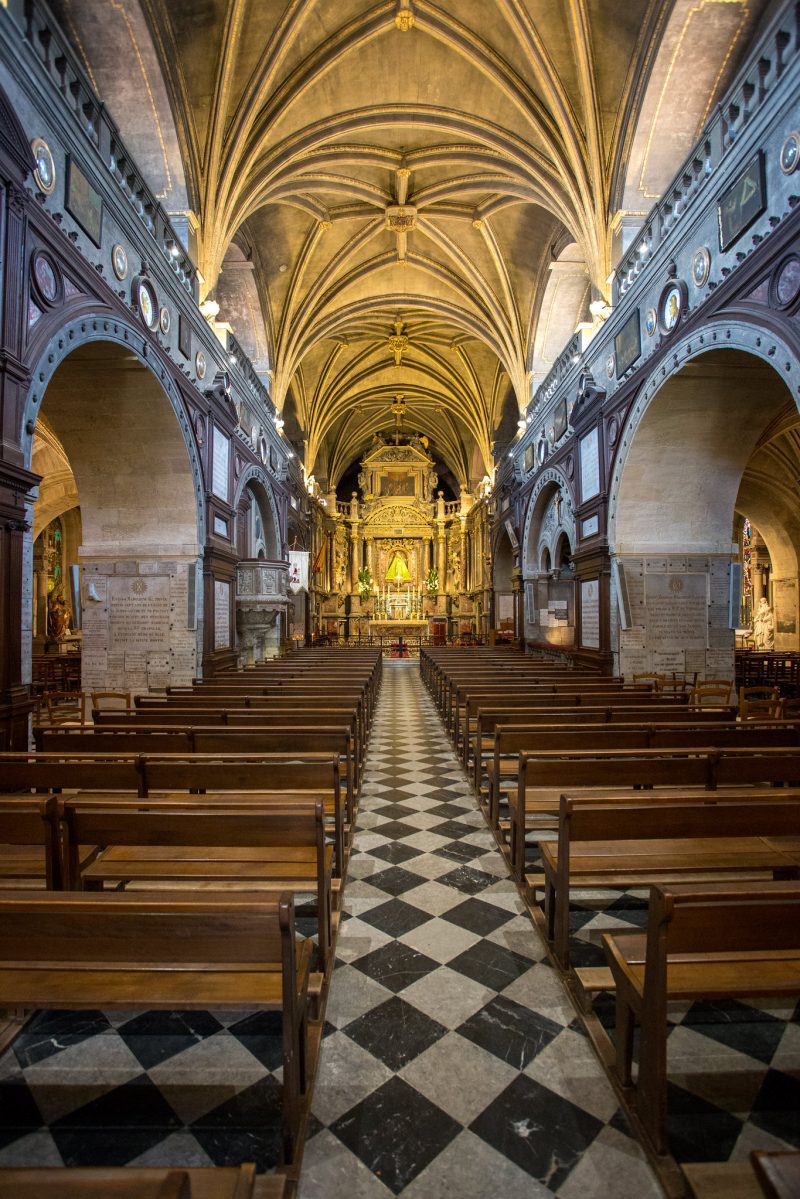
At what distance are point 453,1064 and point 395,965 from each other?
72 cm

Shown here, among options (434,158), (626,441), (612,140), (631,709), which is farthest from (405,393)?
(631,709)

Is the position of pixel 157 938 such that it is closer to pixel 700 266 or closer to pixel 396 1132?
pixel 396 1132

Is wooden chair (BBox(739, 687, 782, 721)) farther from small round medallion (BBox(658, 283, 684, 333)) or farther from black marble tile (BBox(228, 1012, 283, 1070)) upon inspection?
black marble tile (BBox(228, 1012, 283, 1070))

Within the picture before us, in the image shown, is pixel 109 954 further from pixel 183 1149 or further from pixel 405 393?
pixel 405 393

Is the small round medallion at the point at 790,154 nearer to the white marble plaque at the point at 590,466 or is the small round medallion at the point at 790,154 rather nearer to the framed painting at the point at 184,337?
the white marble plaque at the point at 590,466

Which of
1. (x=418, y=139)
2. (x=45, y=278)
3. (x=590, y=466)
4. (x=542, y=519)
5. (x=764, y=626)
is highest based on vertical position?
(x=418, y=139)

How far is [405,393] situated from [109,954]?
1118 inches

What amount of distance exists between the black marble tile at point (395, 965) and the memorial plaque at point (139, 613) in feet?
26.2

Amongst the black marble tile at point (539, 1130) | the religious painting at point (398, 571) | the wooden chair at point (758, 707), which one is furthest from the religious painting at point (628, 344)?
the religious painting at point (398, 571)

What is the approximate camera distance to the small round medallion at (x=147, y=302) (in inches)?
325

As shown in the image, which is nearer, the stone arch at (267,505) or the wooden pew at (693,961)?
the wooden pew at (693,961)

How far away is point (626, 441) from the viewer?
32.2 feet

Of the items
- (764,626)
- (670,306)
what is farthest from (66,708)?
(764,626)

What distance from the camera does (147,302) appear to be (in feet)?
27.9
